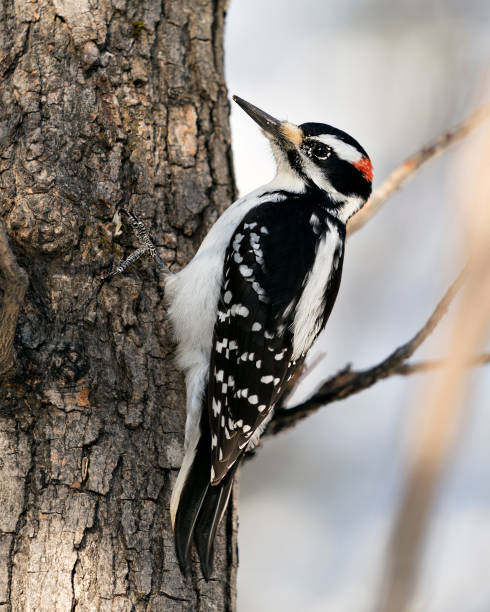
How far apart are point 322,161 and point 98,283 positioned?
1340mm

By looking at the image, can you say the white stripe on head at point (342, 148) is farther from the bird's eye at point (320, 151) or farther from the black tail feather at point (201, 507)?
the black tail feather at point (201, 507)

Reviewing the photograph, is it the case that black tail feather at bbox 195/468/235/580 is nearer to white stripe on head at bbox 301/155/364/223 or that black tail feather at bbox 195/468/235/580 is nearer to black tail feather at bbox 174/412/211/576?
black tail feather at bbox 174/412/211/576

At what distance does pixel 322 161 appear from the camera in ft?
11.3

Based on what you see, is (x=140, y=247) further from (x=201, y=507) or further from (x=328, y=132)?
(x=328, y=132)

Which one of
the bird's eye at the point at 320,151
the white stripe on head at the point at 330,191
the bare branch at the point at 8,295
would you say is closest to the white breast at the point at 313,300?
the white stripe on head at the point at 330,191

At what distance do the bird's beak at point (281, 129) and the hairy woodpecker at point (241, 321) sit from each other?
0.19 meters

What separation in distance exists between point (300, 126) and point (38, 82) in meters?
1.26

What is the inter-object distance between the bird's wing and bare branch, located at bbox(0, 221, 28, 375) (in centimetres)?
92

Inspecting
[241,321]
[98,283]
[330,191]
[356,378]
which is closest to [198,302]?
[241,321]

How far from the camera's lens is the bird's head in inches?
135

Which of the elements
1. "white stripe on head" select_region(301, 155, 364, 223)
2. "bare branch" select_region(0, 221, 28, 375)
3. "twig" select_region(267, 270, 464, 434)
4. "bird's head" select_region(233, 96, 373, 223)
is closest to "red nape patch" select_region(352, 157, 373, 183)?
"bird's head" select_region(233, 96, 373, 223)

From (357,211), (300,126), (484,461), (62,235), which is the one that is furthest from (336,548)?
(62,235)

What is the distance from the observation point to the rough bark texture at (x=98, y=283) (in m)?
2.28

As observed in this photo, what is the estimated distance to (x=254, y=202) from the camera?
315cm
